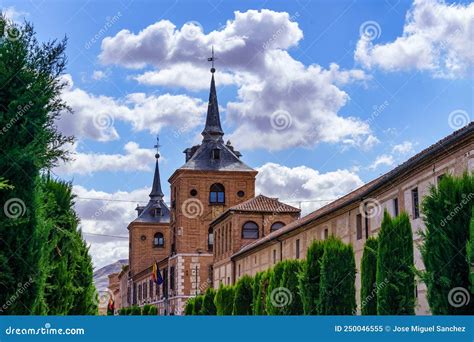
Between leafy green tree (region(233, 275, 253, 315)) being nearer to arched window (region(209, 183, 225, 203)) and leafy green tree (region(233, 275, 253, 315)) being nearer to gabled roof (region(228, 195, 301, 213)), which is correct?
gabled roof (region(228, 195, 301, 213))

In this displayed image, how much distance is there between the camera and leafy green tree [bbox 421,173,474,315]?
15133 millimetres

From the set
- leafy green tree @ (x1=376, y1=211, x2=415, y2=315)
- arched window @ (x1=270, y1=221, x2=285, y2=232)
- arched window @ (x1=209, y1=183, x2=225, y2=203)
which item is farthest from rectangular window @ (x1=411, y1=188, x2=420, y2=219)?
arched window @ (x1=209, y1=183, x2=225, y2=203)

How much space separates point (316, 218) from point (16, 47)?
22944mm

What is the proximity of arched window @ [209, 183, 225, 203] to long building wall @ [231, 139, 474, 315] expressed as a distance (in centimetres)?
2331

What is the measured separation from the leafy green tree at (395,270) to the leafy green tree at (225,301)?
1809 cm

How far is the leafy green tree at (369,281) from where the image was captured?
855 inches

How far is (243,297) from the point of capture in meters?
35.4

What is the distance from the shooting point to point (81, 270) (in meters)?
25.0

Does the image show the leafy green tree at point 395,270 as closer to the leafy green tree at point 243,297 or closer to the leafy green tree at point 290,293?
the leafy green tree at point 290,293

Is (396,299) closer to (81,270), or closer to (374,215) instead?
(374,215)

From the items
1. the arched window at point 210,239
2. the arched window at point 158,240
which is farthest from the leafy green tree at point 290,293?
the arched window at point 158,240

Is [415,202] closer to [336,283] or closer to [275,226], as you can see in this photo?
[336,283]

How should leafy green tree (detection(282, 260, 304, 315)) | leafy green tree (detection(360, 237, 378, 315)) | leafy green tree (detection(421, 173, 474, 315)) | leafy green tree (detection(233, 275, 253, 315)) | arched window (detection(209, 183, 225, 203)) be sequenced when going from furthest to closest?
arched window (detection(209, 183, 225, 203)) → leafy green tree (detection(233, 275, 253, 315)) → leafy green tree (detection(282, 260, 304, 315)) → leafy green tree (detection(360, 237, 378, 315)) → leafy green tree (detection(421, 173, 474, 315))
